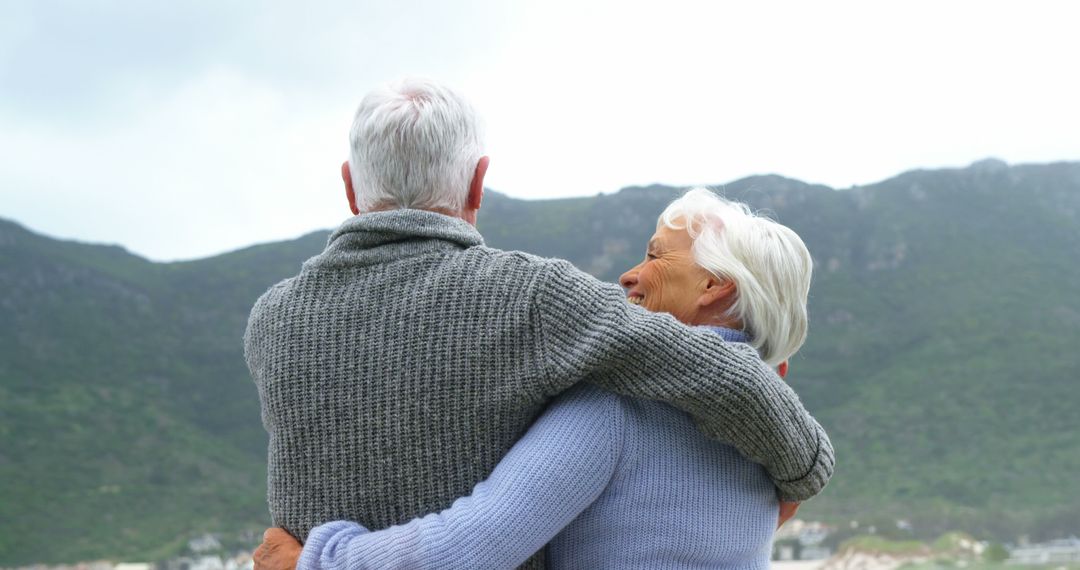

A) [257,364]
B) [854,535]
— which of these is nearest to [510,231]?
[854,535]

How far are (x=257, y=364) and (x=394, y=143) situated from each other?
1.24 ft

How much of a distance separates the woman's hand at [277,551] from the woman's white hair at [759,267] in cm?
68

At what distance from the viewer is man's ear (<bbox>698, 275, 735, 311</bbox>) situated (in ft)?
5.19

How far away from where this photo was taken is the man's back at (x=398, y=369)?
4.66 feet

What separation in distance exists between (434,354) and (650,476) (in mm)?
325

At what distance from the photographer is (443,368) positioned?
1428 mm

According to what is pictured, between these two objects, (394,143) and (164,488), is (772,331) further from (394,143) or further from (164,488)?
(164,488)

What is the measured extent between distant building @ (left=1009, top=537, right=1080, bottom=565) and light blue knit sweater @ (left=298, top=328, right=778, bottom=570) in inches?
946

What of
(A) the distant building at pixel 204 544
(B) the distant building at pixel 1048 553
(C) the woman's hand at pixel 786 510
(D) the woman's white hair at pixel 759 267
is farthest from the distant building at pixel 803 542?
(D) the woman's white hair at pixel 759 267

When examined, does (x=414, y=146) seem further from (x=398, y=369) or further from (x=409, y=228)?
(x=398, y=369)

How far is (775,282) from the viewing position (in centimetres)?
162

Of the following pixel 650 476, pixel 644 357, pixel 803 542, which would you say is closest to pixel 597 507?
pixel 650 476

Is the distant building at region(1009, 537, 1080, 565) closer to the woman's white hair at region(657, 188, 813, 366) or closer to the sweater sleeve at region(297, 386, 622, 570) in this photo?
the woman's white hair at region(657, 188, 813, 366)

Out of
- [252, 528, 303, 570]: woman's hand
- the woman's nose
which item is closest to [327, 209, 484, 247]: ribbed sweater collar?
the woman's nose
